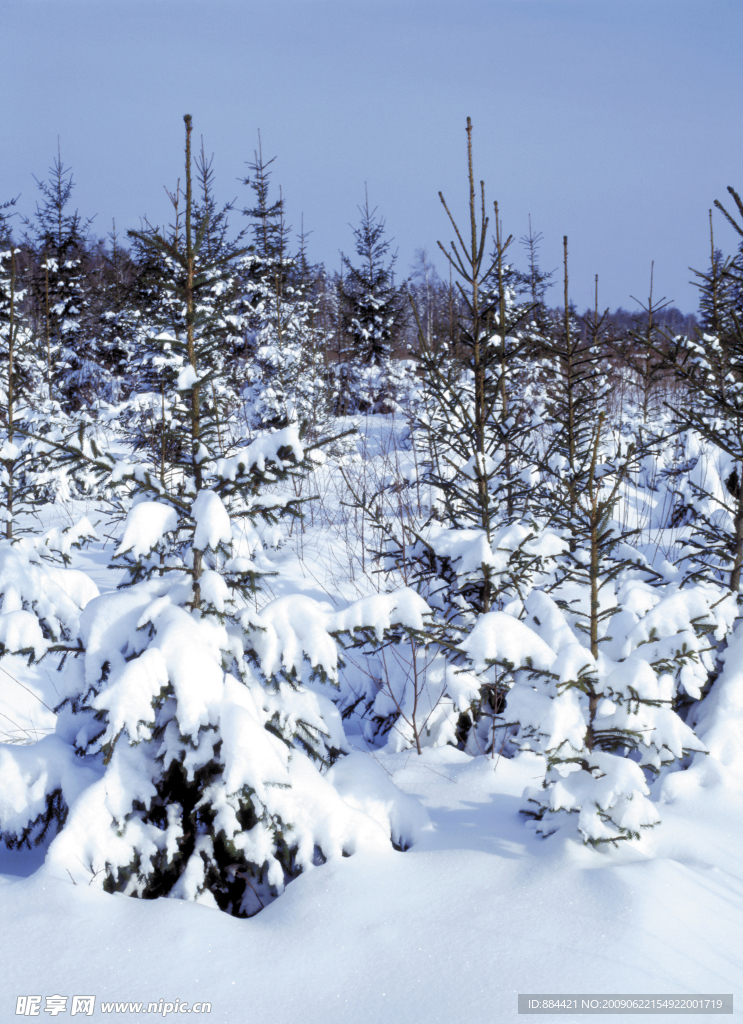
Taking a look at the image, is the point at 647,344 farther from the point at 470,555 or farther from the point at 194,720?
the point at 194,720

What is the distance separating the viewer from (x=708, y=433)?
388 cm

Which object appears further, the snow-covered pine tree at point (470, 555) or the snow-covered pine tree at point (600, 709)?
the snow-covered pine tree at point (470, 555)

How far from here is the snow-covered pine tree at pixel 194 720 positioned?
7.29ft

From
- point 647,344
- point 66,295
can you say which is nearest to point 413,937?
point 647,344

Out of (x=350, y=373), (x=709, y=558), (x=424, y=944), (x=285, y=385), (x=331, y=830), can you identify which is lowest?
(x=424, y=944)

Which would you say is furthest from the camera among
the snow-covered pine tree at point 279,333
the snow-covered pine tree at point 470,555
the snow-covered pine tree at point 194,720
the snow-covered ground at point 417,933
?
the snow-covered pine tree at point 279,333

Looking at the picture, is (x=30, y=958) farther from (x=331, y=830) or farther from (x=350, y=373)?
(x=350, y=373)

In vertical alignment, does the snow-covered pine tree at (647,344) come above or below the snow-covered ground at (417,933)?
above

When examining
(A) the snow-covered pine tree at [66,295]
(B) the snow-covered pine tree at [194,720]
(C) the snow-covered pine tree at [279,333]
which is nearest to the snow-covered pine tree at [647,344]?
(B) the snow-covered pine tree at [194,720]

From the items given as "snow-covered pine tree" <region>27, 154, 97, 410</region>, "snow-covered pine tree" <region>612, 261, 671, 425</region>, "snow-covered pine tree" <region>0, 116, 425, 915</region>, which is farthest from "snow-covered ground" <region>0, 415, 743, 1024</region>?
"snow-covered pine tree" <region>27, 154, 97, 410</region>

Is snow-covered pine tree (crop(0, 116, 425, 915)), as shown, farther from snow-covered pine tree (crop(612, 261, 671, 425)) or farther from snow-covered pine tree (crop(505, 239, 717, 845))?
snow-covered pine tree (crop(612, 261, 671, 425))

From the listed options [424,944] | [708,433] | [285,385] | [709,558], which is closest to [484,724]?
[424,944]

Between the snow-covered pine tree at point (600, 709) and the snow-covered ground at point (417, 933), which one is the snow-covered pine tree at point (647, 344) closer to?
the snow-covered pine tree at point (600, 709)

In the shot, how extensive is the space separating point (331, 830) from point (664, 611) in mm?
1682
